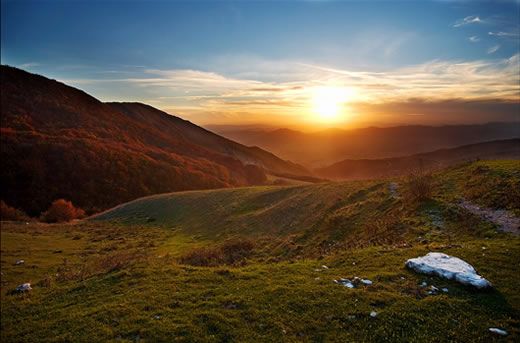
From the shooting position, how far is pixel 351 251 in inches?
795

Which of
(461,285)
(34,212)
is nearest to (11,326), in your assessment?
(461,285)

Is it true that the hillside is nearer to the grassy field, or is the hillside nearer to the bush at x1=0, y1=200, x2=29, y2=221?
the grassy field

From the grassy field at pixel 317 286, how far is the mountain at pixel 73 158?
218 feet

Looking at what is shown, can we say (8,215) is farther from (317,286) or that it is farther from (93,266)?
(317,286)

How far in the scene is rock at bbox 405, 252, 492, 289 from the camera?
1386cm

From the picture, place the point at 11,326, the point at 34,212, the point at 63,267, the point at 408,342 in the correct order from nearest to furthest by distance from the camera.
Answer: the point at 408,342 → the point at 11,326 → the point at 63,267 → the point at 34,212

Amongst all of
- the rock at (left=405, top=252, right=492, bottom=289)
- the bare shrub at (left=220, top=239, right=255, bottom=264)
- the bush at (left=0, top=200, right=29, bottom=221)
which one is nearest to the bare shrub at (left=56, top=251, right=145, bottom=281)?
the bare shrub at (left=220, top=239, right=255, bottom=264)

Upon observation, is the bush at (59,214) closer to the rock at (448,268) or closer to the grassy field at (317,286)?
the grassy field at (317,286)

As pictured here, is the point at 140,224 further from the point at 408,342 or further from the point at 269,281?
the point at 408,342

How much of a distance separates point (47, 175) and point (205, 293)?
3977 inches

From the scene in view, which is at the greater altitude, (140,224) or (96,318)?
(96,318)

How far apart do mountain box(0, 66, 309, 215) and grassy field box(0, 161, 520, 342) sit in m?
66.3

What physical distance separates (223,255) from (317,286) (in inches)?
467

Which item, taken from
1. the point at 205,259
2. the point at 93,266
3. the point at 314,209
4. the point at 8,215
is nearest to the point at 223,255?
the point at 205,259
